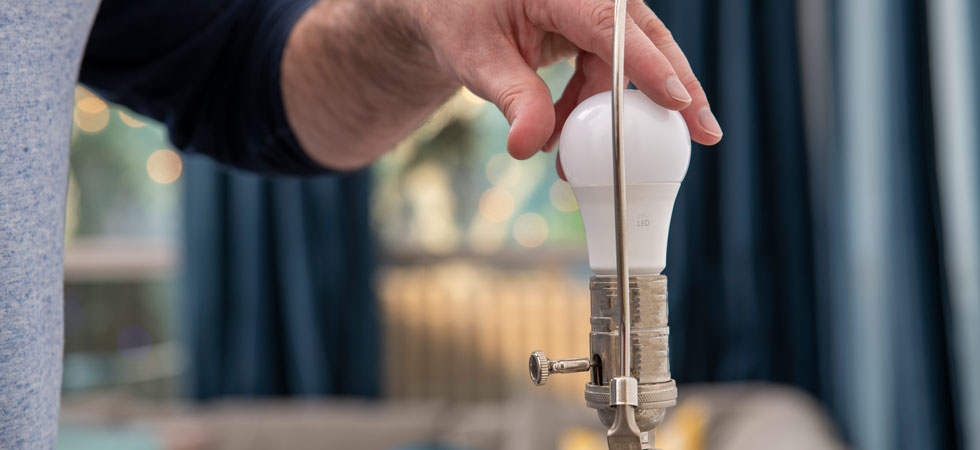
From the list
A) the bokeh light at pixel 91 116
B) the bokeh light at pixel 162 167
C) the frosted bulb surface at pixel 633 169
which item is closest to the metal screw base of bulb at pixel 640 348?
the frosted bulb surface at pixel 633 169

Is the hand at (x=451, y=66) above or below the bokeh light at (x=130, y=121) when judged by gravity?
below

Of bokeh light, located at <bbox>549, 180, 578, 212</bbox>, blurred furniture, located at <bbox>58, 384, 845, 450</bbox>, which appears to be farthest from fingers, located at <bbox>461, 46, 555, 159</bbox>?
bokeh light, located at <bbox>549, 180, 578, 212</bbox>

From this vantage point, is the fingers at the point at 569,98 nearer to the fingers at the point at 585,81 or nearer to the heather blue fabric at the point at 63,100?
the fingers at the point at 585,81

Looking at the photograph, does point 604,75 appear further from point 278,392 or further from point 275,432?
point 278,392

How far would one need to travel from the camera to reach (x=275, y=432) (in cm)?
297

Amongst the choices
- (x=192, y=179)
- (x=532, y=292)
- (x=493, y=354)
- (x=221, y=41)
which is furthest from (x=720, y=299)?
(x=221, y=41)

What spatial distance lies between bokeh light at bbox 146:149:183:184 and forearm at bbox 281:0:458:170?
307 cm

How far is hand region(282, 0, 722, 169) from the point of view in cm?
49

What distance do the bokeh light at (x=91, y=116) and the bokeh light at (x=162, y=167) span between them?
238 millimetres

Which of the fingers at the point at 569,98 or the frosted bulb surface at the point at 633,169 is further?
the fingers at the point at 569,98

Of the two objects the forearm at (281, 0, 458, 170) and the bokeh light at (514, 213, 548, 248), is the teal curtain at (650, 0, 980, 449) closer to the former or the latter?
the bokeh light at (514, 213, 548, 248)

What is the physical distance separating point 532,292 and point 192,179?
1.46 m

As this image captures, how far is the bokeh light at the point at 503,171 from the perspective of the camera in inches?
138

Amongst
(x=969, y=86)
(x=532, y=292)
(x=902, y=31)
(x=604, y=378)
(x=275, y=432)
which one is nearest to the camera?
(x=604, y=378)
